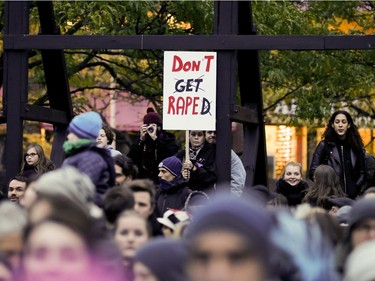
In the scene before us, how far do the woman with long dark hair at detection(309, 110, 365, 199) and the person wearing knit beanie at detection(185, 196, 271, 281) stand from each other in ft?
27.9

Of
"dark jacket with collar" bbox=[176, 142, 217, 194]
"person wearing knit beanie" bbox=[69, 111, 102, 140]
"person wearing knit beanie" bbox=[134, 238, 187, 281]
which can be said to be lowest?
"person wearing knit beanie" bbox=[134, 238, 187, 281]

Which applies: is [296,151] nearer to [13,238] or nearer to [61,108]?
[61,108]

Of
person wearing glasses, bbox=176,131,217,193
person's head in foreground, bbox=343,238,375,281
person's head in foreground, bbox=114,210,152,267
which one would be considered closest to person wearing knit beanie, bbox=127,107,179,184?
person wearing glasses, bbox=176,131,217,193

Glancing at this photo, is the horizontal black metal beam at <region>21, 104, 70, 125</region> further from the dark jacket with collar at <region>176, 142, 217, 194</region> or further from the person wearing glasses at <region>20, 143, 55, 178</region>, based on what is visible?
the dark jacket with collar at <region>176, 142, 217, 194</region>

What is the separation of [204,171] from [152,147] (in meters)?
1.24

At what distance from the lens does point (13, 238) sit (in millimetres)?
5848

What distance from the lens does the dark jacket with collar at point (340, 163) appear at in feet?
40.7

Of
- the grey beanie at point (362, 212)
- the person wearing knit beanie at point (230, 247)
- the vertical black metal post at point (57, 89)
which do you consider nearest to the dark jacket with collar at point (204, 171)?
the vertical black metal post at point (57, 89)

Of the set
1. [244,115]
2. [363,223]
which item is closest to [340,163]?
[244,115]

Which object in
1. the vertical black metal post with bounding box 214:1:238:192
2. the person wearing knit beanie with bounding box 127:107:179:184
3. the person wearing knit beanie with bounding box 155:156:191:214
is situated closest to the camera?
the person wearing knit beanie with bounding box 155:156:191:214

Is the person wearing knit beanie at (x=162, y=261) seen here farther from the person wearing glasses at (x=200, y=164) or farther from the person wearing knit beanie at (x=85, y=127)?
the person wearing glasses at (x=200, y=164)

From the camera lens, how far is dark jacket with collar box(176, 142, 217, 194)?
11.5m

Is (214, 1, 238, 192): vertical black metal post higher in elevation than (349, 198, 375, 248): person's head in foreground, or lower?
higher

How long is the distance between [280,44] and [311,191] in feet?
4.39
